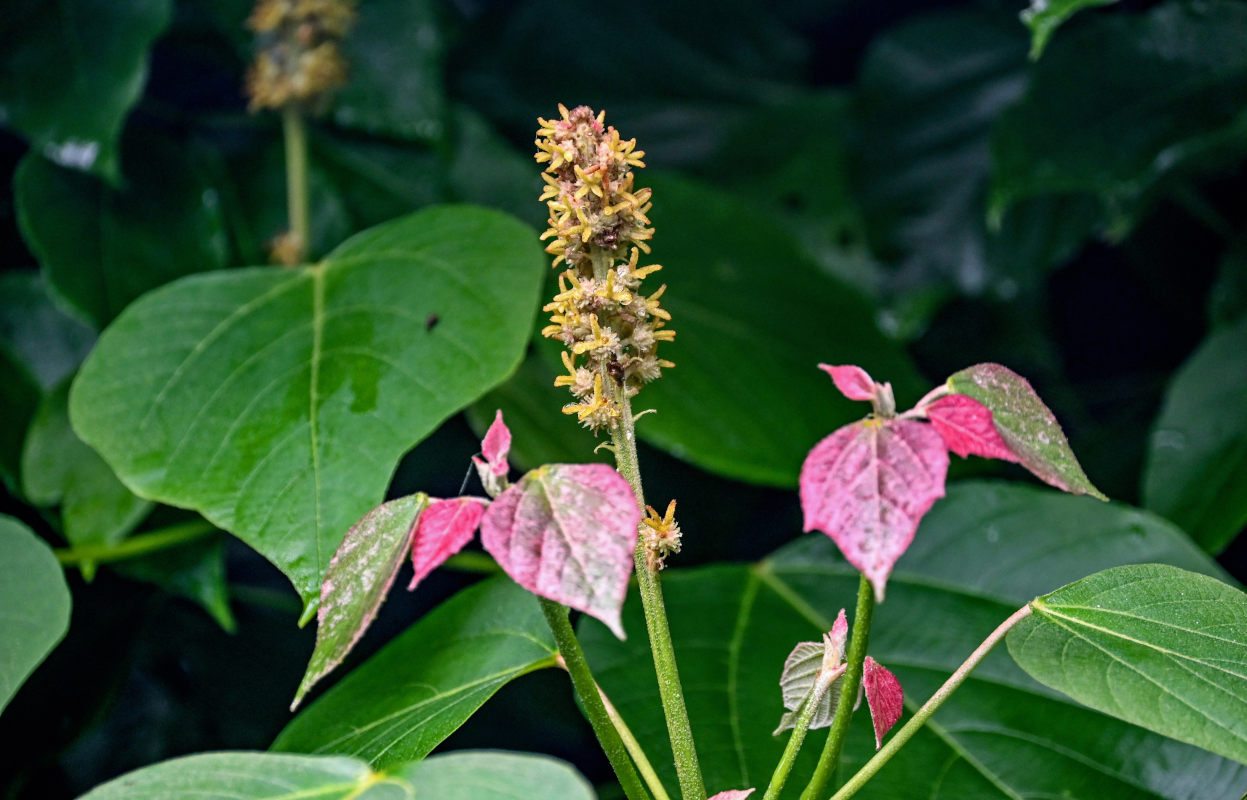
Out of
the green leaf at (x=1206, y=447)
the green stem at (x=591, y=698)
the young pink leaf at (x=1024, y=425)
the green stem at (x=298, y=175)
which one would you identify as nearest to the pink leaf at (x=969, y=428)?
the young pink leaf at (x=1024, y=425)

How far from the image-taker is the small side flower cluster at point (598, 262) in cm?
29

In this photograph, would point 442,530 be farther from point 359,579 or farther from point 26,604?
point 26,604

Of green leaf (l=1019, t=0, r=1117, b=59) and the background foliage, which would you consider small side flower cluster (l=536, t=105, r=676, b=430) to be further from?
green leaf (l=1019, t=0, r=1117, b=59)

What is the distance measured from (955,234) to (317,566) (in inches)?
27.1

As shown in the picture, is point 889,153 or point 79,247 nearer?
point 79,247

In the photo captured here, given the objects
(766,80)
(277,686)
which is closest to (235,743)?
(277,686)

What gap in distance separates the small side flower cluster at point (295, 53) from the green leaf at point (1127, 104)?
0.46 m

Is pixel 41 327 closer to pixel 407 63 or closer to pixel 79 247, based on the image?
pixel 79 247

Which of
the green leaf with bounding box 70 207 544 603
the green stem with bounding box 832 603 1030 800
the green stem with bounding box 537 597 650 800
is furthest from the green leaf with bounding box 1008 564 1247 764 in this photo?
the green leaf with bounding box 70 207 544 603

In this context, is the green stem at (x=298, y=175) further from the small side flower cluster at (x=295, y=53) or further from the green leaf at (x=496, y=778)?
the green leaf at (x=496, y=778)

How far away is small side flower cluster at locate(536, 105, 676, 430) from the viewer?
0.29 m

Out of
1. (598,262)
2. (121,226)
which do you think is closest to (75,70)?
(121,226)

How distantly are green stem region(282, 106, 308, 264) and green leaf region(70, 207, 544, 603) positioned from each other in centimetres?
12

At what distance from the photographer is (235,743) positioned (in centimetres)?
79
